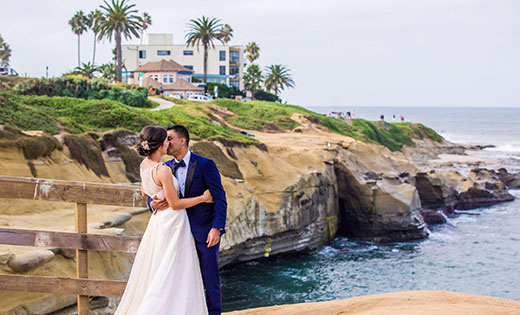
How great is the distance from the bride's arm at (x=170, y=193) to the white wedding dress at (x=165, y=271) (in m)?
0.08

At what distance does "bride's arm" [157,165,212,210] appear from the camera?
17.1 feet

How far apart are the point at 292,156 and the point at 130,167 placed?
11849mm

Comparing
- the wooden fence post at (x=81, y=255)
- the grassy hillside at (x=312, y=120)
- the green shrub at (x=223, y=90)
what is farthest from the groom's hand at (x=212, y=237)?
the green shrub at (x=223, y=90)

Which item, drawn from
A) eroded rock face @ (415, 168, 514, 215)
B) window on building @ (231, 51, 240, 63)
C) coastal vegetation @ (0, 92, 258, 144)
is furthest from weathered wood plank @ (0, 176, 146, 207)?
window on building @ (231, 51, 240, 63)

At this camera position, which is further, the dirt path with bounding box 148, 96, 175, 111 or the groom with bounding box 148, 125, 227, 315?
the dirt path with bounding box 148, 96, 175, 111

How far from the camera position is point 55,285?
5914mm

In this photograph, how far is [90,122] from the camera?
26.2 m

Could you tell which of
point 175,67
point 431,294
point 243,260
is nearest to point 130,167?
point 243,260

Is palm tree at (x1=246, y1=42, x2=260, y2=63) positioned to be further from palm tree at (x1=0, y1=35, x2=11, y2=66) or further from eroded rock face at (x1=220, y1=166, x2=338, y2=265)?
eroded rock face at (x1=220, y1=166, x2=338, y2=265)

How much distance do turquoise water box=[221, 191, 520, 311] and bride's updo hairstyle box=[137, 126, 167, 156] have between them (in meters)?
14.5

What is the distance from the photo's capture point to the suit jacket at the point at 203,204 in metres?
5.37

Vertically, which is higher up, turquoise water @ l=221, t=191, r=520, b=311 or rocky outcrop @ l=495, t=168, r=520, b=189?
rocky outcrop @ l=495, t=168, r=520, b=189

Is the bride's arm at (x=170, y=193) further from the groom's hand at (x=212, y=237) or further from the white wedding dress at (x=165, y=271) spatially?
the groom's hand at (x=212, y=237)

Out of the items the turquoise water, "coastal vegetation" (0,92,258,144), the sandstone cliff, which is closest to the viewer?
the sandstone cliff
